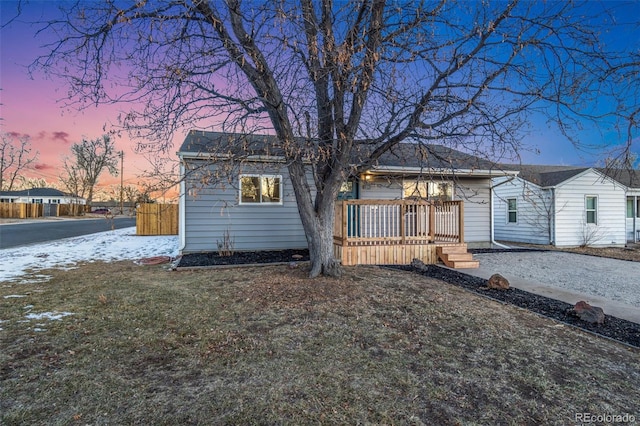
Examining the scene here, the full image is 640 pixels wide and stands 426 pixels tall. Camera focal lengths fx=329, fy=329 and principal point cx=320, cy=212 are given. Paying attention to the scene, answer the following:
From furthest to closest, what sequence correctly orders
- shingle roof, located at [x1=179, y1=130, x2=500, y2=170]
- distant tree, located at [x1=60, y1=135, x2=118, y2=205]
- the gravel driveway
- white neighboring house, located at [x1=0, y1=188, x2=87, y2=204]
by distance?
1. white neighboring house, located at [x1=0, y1=188, x2=87, y2=204]
2. distant tree, located at [x1=60, y1=135, x2=118, y2=205]
3. the gravel driveway
4. shingle roof, located at [x1=179, y1=130, x2=500, y2=170]

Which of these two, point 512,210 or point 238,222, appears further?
point 512,210

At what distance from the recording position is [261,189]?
953cm

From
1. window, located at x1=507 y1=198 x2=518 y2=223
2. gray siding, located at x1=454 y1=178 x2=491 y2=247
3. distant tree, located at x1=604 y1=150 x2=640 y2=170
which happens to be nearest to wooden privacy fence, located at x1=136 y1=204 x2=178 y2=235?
gray siding, located at x1=454 y1=178 x2=491 y2=247

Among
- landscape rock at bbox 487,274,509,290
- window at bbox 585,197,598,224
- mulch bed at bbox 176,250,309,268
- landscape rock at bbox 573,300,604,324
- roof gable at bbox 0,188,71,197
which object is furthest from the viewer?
roof gable at bbox 0,188,71,197

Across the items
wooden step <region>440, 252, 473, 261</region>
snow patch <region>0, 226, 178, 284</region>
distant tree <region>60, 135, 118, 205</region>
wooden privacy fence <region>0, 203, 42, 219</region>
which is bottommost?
snow patch <region>0, 226, 178, 284</region>

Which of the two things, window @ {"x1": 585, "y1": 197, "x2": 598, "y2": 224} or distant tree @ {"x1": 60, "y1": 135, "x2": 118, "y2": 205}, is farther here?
distant tree @ {"x1": 60, "y1": 135, "x2": 118, "y2": 205}

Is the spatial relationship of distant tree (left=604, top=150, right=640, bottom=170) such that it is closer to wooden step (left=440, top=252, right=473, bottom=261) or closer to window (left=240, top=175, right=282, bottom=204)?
wooden step (left=440, top=252, right=473, bottom=261)

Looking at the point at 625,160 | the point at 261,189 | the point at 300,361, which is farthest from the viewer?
the point at 261,189

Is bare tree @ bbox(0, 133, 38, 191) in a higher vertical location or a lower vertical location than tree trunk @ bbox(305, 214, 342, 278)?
higher

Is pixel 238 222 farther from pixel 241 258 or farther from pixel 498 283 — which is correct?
pixel 498 283

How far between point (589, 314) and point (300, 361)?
3.68 m


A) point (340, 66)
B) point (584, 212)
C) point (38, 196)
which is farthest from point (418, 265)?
point (38, 196)

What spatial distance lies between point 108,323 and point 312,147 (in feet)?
11.4

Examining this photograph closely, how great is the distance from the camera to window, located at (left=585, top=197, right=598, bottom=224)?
45.7ft
